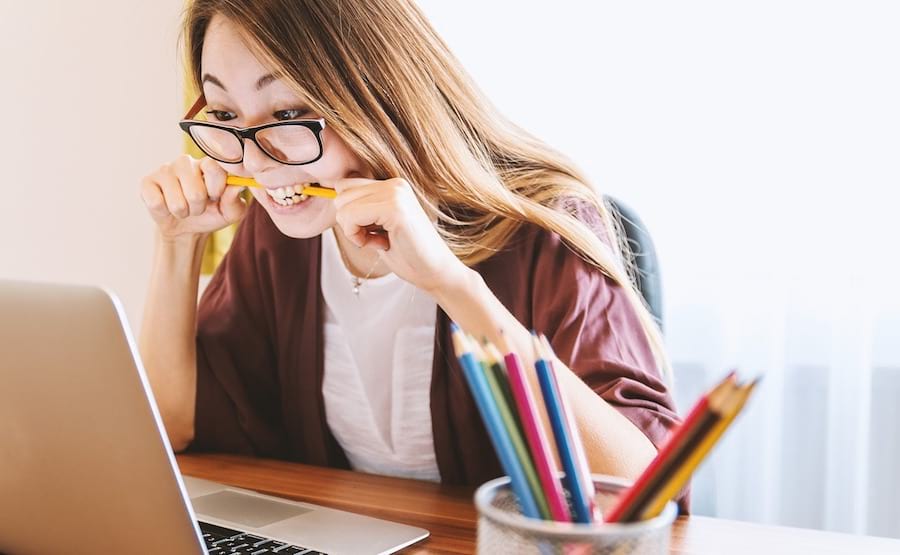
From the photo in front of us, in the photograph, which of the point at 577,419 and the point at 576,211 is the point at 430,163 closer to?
the point at 576,211

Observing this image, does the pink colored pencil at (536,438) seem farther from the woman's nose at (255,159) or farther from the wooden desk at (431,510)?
the woman's nose at (255,159)

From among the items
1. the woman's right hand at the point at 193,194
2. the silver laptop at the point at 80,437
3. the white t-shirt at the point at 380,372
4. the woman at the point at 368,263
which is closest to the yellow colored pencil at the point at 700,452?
the silver laptop at the point at 80,437

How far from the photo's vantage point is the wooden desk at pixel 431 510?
0.78m

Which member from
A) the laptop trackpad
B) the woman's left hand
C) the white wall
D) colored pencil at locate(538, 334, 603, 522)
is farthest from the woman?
the white wall

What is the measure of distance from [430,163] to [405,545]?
47cm

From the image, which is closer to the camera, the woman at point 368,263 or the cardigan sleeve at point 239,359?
the woman at point 368,263

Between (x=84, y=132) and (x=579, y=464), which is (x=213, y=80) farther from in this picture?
(x=84, y=132)

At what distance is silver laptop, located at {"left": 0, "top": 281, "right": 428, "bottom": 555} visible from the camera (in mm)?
588

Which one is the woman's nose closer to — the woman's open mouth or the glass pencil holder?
the woman's open mouth

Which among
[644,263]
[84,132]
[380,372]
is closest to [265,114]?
[380,372]

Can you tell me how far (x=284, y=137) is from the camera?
1.04 metres

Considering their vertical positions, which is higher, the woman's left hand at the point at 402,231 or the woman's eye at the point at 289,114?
the woman's eye at the point at 289,114

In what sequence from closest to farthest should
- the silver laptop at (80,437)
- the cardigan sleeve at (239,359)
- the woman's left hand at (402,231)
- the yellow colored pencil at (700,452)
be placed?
the yellow colored pencil at (700,452)
the silver laptop at (80,437)
the woman's left hand at (402,231)
the cardigan sleeve at (239,359)

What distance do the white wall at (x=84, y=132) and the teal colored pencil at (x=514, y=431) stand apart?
2143 mm
